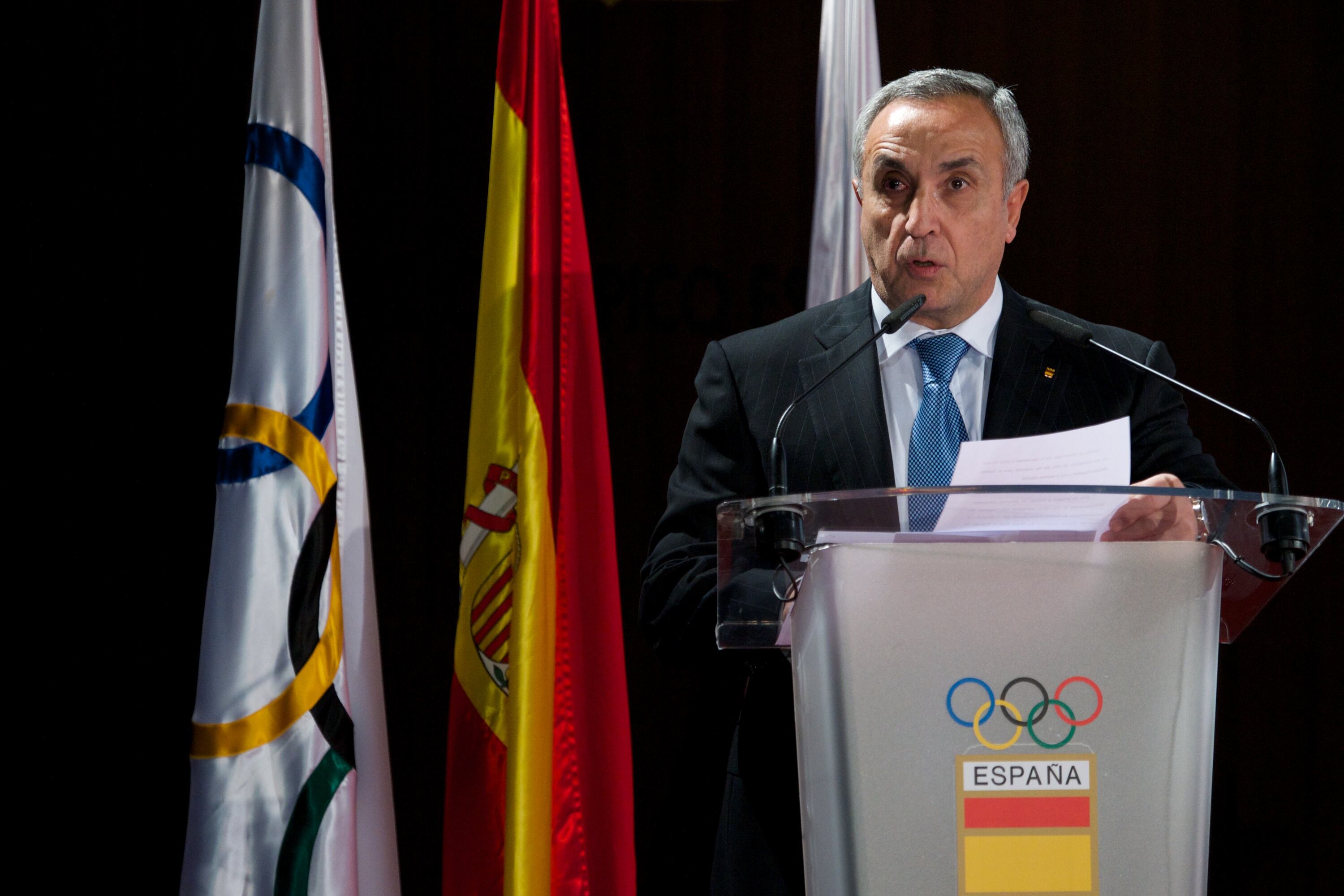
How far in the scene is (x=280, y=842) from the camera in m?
1.99

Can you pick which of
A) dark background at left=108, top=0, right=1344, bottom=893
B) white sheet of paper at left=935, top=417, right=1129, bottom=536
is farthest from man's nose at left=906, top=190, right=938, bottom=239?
dark background at left=108, top=0, right=1344, bottom=893

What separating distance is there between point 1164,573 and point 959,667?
0.19 metres

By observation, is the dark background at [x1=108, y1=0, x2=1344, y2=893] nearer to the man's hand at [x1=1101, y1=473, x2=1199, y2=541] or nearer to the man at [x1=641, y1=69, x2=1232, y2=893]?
the man at [x1=641, y1=69, x2=1232, y2=893]

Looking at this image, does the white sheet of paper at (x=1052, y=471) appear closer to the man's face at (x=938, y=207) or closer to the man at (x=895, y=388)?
the man at (x=895, y=388)

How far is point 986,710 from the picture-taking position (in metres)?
0.95

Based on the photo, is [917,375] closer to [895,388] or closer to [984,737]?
[895,388]

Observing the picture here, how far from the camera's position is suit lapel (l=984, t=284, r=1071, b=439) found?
1.57 metres

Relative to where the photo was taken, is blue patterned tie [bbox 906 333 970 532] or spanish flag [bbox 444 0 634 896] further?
spanish flag [bbox 444 0 634 896]

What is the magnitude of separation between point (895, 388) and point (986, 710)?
752 mm

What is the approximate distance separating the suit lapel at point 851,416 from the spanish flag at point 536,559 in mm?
649

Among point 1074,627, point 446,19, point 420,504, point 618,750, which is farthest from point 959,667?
point 446,19

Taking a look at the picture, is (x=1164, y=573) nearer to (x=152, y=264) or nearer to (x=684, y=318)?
(x=684, y=318)

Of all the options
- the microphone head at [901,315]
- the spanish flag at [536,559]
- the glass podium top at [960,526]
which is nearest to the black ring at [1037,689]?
the glass podium top at [960,526]

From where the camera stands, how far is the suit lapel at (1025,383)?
5.15 ft
